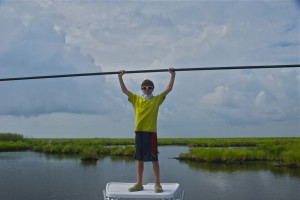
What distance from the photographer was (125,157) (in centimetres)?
2672

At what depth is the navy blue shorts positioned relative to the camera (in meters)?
3.87

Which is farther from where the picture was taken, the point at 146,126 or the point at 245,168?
the point at 245,168

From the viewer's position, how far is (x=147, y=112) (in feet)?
12.8

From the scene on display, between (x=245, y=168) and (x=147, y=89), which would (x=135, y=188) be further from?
(x=245, y=168)

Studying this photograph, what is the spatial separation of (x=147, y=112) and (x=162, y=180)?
13214mm

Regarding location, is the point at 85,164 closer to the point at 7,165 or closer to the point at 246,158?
the point at 7,165

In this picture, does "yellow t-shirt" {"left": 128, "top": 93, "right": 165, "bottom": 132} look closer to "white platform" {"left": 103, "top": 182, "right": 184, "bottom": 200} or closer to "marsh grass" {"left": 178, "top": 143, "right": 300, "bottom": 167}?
"white platform" {"left": 103, "top": 182, "right": 184, "bottom": 200}

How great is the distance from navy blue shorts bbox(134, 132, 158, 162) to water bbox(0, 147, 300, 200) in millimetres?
9220

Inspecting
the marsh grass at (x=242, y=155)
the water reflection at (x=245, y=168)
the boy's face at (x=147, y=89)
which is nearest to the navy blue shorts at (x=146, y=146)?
the boy's face at (x=147, y=89)

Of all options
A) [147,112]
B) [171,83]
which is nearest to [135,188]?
[147,112]

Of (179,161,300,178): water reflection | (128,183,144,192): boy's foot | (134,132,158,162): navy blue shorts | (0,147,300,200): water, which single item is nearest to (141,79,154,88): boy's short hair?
(134,132,158,162): navy blue shorts

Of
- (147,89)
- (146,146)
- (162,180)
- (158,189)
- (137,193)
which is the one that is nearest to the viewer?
(137,193)

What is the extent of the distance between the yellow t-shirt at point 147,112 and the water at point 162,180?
927 cm

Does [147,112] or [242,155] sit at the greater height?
[147,112]
